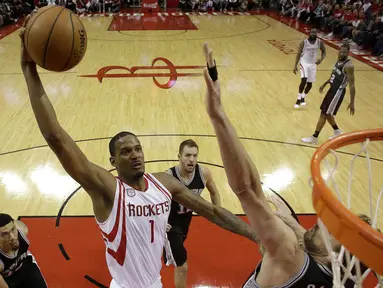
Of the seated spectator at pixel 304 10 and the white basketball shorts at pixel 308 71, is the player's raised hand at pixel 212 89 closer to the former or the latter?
→ the white basketball shorts at pixel 308 71

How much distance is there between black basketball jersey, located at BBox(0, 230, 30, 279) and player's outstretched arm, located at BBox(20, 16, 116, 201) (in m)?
1.37

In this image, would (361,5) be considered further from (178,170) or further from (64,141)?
(64,141)

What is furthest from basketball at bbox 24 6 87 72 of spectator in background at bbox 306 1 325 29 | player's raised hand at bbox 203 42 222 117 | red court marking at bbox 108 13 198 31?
spectator in background at bbox 306 1 325 29

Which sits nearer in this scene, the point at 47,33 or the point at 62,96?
the point at 47,33

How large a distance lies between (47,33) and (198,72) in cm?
842

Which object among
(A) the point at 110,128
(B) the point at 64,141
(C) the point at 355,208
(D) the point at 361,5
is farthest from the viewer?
(D) the point at 361,5

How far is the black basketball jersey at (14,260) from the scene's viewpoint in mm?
3109

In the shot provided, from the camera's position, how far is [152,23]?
18141 millimetres

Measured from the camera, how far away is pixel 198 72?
10641mm

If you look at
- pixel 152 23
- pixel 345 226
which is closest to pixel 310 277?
pixel 345 226

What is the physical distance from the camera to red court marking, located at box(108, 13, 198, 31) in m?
17.0

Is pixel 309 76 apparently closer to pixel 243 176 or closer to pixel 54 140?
pixel 54 140

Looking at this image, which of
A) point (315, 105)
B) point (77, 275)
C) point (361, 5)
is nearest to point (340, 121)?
point (315, 105)

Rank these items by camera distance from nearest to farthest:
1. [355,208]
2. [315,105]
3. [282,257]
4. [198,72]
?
[282,257]
[355,208]
[315,105]
[198,72]
